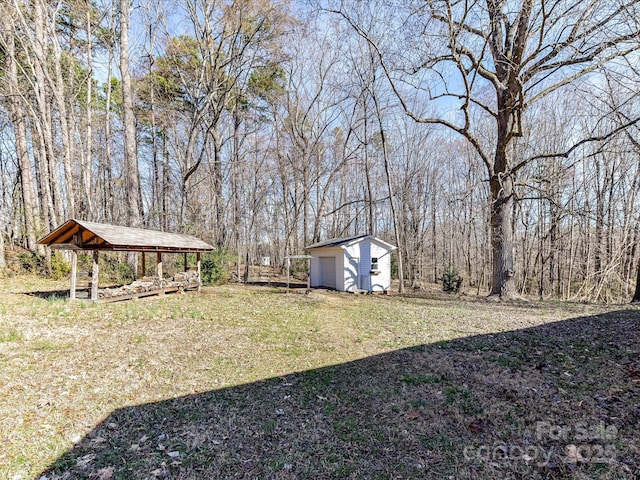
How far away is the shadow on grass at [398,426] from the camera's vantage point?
8.36 feet

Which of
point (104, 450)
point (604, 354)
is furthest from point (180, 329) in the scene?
point (604, 354)

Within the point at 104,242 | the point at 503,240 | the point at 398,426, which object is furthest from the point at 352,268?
the point at 398,426

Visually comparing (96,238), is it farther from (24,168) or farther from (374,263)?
(374,263)

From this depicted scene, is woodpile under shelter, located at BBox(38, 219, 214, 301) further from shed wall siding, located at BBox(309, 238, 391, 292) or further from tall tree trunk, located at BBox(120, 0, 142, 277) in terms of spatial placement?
shed wall siding, located at BBox(309, 238, 391, 292)

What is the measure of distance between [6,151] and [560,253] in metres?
31.5

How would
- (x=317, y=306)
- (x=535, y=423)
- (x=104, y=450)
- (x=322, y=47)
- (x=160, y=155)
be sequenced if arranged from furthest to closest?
(x=160, y=155)
(x=322, y=47)
(x=317, y=306)
(x=535, y=423)
(x=104, y=450)

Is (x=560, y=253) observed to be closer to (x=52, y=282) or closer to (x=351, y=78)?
(x=351, y=78)

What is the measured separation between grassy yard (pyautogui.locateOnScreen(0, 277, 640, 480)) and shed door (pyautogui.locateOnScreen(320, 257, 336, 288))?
28.6ft

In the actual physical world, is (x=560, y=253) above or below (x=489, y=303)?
above

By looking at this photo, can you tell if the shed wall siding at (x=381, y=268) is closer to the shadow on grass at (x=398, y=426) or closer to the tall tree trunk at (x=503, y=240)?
the tall tree trunk at (x=503, y=240)

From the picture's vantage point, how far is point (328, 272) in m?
15.9

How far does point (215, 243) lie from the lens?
17250 mm

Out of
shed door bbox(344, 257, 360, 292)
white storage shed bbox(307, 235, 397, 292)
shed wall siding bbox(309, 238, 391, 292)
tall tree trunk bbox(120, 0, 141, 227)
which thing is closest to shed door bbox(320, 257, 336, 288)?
white storage shed bbox(307, 235, 397, 292)

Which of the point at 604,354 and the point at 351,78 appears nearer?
the point at 604,354
